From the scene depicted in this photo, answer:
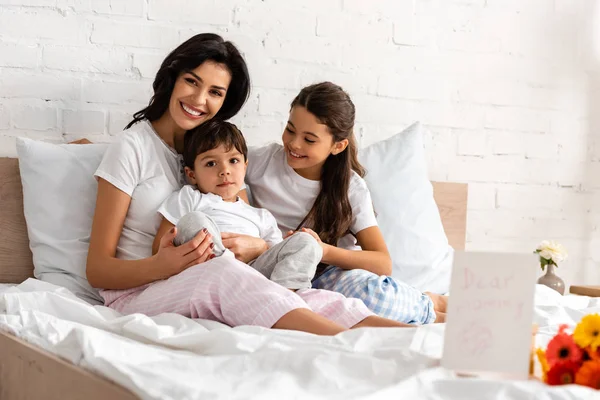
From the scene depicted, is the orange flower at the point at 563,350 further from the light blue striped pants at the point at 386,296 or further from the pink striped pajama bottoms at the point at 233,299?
the light blue striped pants at the point at 386,296

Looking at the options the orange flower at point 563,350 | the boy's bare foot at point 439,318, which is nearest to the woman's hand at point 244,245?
the boy's bare foot at point 439,318

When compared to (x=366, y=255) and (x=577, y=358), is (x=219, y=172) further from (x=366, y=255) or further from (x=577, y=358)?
(x=577, y=358)

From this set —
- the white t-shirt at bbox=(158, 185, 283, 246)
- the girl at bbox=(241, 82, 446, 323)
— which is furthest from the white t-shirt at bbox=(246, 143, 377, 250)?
the white t-shirt at bbox=(158, 185, 283, 246)

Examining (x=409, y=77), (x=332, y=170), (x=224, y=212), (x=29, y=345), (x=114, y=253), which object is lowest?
(x=29, y=345)

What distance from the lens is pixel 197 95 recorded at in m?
1.94

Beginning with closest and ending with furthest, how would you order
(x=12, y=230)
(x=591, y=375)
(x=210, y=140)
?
(x=591, y=375) → (x=210, y=140) → (x=12, y=230)

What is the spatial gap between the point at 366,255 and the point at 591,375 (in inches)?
39.8

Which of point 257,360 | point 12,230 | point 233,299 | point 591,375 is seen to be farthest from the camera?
point 12,230

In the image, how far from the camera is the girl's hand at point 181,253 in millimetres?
1653

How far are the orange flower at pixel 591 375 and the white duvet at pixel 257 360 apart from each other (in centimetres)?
4

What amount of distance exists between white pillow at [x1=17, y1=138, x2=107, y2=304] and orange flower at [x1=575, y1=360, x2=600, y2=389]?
1227mm

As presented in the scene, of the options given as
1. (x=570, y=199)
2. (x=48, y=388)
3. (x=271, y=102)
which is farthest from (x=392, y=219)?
(x=48, y=388)

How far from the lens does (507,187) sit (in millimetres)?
2807

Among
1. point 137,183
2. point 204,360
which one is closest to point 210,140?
point 137,183
